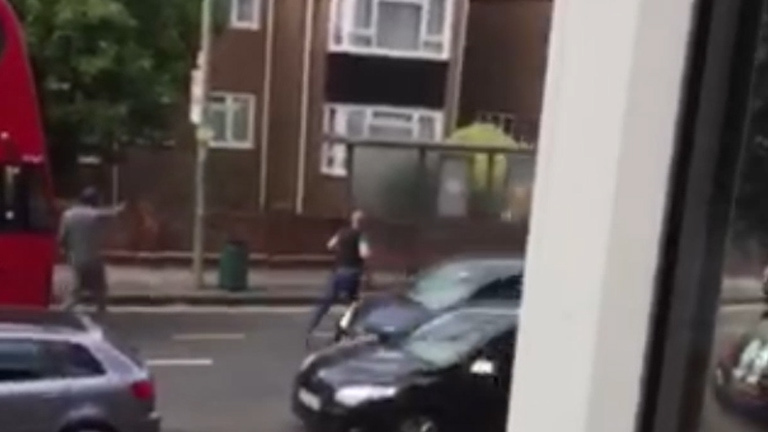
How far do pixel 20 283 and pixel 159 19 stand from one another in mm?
3014

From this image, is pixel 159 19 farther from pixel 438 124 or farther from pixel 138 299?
pixel 438 124

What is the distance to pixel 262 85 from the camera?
37.9 feet

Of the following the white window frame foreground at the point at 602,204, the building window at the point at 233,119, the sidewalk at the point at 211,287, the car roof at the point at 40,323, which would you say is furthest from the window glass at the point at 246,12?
the white window frame foreground at the point at 602,204

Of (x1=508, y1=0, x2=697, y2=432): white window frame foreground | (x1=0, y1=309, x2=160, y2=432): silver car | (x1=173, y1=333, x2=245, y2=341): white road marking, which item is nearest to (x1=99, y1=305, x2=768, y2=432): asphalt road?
(x1=173, y1=333, x2=245, y2=341): white road marking

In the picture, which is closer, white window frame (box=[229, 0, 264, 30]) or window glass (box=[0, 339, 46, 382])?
window glass (box=[0, 339, 46, 382])

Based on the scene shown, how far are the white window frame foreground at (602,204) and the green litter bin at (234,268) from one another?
915 centimetres

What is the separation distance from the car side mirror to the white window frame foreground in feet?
13.8

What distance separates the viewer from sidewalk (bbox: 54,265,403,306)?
9031 millimetres

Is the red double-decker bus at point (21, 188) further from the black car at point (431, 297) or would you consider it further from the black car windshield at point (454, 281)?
the black car windshield at point (454, 281)

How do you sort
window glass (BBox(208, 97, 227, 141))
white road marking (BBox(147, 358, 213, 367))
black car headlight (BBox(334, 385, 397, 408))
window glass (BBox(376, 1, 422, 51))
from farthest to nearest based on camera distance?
window glass (BBox(376, 1, 422, 51))
window glass (BBox(208, 97, 227, 141))
white road marking (BBox(147, 358, 213, 367))
black car headlight (BBox(334, 385, 397, 408))

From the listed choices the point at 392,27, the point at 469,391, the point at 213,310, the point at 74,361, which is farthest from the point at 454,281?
the point at 392,27

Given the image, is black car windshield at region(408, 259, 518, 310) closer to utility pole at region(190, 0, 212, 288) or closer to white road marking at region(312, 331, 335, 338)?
white road marking at region(312, 331, 335, 338)

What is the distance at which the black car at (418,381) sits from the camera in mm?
4844

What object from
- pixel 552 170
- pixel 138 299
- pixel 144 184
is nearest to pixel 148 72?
pixel 138 299
